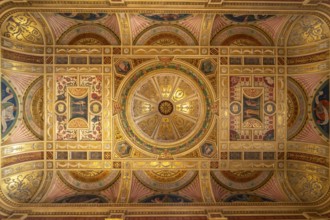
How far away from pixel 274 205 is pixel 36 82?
37.3 feet

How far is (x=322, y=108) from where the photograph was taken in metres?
11.7

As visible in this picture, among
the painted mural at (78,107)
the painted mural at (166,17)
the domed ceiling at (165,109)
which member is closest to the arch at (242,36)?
the domed ceiling at (165,109)

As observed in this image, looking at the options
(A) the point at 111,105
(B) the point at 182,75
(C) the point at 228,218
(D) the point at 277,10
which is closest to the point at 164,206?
(C) the point at 228,218

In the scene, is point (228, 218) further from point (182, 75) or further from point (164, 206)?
point (182, 75)

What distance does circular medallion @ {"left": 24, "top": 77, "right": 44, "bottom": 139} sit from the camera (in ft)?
39.7

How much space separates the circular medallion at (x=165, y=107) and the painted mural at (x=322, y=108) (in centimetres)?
632

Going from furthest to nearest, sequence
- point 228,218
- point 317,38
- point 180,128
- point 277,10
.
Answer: point 180,128 < point 317,38 < point 228,218 < point 277,10

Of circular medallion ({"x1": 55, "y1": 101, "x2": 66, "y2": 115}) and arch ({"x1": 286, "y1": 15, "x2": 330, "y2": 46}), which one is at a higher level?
arch ({"x1": 286, "y1": 15, "x2": 330, "y2": 46})

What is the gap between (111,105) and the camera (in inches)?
495

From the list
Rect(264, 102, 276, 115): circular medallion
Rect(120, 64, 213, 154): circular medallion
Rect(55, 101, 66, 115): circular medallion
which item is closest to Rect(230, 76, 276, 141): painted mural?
Rect(264, 102, 276, 115): circular medallion

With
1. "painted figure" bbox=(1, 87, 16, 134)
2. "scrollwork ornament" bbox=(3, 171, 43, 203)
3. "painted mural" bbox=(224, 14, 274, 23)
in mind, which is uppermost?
"painted mural" bbox=(224, 14, 274, 23)

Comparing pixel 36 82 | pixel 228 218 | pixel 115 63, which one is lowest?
pixel 228 218

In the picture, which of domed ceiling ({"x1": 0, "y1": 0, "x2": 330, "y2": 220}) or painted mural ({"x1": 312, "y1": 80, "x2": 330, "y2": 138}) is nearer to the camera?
painted mural ({"x1": 312, "y1": 80, "x2": 330, "y2": 138})

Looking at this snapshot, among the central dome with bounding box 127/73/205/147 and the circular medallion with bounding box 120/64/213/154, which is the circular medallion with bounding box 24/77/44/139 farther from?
the central dome with bounding box 127/73/205/147
